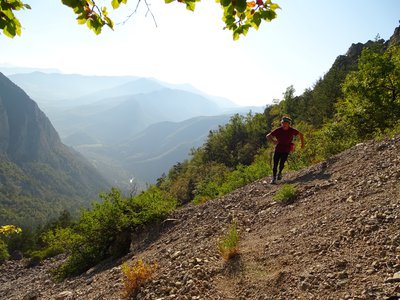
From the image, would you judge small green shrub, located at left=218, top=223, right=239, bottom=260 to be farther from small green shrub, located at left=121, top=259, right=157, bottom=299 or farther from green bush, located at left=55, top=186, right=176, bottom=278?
green bush, located at left=55, top=186, right=176, bottom=278

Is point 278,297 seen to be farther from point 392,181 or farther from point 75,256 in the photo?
point 75,256

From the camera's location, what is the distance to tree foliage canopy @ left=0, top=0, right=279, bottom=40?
2721 mm

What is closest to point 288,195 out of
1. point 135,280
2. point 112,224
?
point 135,280

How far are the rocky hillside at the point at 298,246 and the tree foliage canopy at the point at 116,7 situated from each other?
3.26 m

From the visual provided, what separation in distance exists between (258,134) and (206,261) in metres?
50.4

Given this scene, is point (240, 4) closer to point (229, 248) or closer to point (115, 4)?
point (115, 4)

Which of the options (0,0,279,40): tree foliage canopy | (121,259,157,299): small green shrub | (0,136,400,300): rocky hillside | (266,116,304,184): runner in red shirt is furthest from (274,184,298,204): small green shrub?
(0,0,279,40): tree foliage canopy

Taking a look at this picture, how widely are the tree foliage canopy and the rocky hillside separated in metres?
3.26

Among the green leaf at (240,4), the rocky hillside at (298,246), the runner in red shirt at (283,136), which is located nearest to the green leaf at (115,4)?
the green leaf at (240,4)

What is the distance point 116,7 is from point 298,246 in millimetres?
4860

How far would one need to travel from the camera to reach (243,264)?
20.1 ft

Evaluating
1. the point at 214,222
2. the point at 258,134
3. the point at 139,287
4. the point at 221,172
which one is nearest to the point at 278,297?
the point at 139,287

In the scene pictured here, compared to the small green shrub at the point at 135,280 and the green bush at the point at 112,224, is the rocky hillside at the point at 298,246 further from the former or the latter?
the green bush at the point at 112,224

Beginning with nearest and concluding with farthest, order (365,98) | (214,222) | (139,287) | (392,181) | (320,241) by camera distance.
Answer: (320,241), (139,287), (392,181), (214,222), (365,98)
